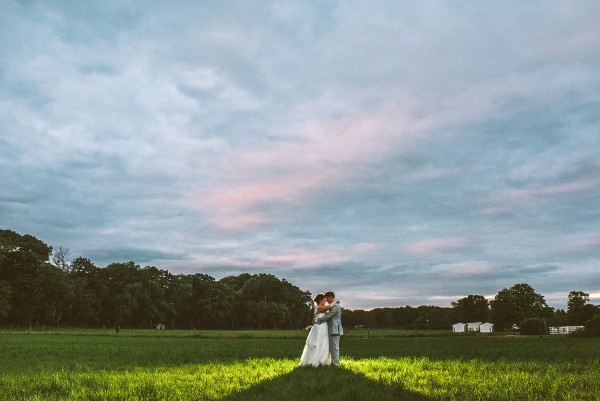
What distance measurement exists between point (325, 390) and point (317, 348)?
6.33 m

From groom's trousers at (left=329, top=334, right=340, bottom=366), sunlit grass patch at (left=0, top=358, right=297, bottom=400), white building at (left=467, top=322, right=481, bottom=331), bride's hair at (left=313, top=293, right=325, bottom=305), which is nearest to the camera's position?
sunlit grass patch at (left=0, top=358, right=297, bottom=400)

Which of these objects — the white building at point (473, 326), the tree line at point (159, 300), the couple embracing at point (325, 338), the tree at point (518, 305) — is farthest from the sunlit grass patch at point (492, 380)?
the white building at point (473, 326)

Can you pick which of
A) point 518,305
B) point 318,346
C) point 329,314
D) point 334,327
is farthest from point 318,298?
point 518,305

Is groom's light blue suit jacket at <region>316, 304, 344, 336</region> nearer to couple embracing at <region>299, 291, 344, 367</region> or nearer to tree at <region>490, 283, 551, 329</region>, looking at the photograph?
couple embracing at <region>299, 291, 344, 367</region>

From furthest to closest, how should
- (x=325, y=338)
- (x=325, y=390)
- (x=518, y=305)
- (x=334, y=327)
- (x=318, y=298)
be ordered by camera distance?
(x=518, y=305), (x=318, y=298), (x=325, y=338), (x=334, y=327), (x=325, y=390)

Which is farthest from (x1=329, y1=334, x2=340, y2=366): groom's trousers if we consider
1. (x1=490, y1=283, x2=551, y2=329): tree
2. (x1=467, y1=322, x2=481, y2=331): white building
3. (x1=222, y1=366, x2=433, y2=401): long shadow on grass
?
(x1=467, y1=322, x2=481, y2=331): white building

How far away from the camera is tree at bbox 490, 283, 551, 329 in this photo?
127m

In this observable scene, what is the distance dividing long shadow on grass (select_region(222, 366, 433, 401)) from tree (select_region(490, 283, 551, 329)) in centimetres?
13074

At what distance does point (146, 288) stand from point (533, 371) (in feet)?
452

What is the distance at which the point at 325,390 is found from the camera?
36.0 ft

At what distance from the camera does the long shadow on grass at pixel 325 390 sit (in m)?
10.1

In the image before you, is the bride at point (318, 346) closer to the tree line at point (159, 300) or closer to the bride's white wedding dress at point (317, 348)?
the bride's white wedding dress at point (317, 348)

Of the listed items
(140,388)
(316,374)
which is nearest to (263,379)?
(316,374)

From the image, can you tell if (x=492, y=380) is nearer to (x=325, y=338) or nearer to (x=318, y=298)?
(x=325, y=338)
